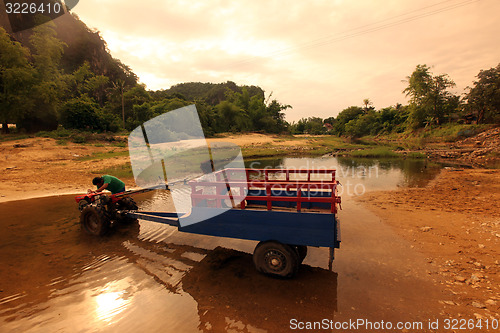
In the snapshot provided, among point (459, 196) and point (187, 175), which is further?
point (187, 175)

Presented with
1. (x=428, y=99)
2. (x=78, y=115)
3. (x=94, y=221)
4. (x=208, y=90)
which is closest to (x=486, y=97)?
(x=428, y=99)

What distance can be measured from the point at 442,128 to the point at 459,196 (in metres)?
45.1

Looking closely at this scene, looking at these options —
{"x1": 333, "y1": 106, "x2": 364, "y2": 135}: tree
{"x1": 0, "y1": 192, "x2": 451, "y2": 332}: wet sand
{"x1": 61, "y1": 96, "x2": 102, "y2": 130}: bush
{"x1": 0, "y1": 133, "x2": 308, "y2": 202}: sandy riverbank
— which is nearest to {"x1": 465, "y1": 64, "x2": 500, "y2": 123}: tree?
{"x1": 333, "y1": 106, "x2": 364, "y2": 135}: tree

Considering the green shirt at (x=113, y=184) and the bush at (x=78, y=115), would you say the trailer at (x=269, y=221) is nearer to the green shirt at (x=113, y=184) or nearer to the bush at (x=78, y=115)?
the green shirt at (x=113, y=184)

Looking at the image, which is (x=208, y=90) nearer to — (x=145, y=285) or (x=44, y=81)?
(x=44, y=81)

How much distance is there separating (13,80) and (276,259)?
102 feet

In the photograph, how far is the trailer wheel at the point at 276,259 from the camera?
179 inches

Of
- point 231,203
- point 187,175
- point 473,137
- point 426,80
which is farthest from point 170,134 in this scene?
point 426,80

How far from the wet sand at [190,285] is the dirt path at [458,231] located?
0.39m

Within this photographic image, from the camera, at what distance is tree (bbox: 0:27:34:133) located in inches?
830

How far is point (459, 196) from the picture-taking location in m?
10.5


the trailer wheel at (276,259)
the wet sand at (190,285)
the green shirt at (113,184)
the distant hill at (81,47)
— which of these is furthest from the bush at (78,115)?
the trailer wheel at (276,259)

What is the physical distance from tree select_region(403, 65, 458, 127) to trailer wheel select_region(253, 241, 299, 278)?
59.0 m

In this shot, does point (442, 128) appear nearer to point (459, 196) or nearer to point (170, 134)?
point (459, 196)
